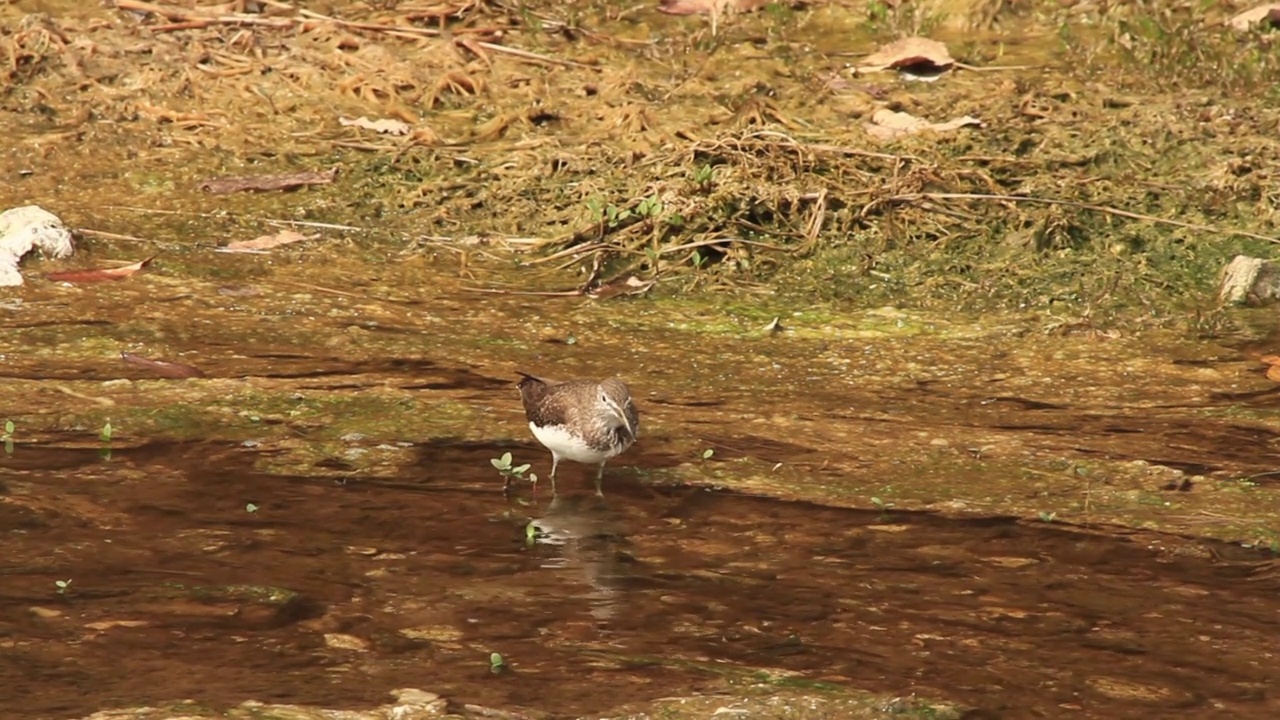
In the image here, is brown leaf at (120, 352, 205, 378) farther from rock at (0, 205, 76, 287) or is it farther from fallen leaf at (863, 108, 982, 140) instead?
fallen leaf at (863, 108, 982, 140)

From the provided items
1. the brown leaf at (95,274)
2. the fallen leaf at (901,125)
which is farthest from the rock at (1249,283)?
the brown leaf at (95,274)

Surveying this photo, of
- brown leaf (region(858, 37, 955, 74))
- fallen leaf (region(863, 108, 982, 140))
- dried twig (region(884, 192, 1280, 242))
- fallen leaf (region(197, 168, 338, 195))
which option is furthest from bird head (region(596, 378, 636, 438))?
brown leaf (region(858, 37, 955, 74))

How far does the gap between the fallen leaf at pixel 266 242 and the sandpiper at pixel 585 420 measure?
2562 millimetres

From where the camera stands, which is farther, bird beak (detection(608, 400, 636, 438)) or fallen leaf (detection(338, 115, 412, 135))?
fallen leaf (detection(338, 115, 412, 135))

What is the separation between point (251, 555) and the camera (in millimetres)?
5277

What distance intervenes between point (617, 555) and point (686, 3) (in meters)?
5.75

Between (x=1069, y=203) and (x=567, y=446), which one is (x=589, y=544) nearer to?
(x=567, y=446)

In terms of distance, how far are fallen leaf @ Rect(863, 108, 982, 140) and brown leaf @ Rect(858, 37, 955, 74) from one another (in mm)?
685

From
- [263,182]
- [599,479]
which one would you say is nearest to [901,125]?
[263,182]

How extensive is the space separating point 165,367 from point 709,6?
472 cm

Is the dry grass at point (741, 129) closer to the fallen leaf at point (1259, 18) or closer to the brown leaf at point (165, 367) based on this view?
the fallen leaf at point (1259, 18)

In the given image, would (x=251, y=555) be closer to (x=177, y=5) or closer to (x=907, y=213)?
(x=907, y=213)

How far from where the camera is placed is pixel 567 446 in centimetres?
578

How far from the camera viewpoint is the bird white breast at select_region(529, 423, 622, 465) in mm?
5727
